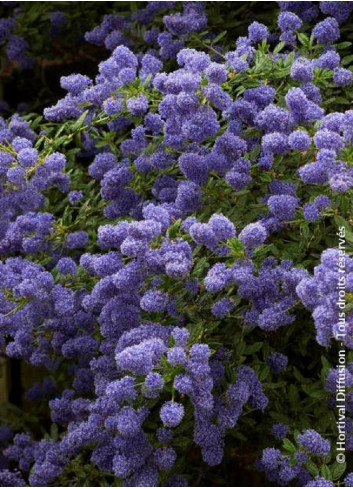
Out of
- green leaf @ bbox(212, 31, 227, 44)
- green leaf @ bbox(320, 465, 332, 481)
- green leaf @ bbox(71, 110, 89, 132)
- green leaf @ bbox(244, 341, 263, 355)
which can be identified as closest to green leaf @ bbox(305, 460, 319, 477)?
green leaf @ bbox(320, 465, 332, 481)

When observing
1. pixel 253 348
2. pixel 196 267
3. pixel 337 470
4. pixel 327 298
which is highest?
pixel 327 298

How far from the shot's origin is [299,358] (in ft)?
9.48

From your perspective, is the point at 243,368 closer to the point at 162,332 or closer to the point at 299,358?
the point at 162,332

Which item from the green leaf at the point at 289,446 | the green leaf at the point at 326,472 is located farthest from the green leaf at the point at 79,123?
the green leaf at the point at 326,472

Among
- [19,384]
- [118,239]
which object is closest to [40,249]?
[118,239]

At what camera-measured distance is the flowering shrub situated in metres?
2.26

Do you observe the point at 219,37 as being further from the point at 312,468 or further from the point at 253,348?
the point at 312,468

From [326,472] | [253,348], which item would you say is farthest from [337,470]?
[253,348]

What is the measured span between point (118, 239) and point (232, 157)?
0.42 m

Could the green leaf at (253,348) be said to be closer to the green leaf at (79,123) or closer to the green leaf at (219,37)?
the green leaf at (79,123)

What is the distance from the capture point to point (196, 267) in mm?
2393

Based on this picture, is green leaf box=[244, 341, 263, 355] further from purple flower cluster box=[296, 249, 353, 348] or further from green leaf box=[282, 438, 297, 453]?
purple flower cluster box=[296, 249, 353, 348]

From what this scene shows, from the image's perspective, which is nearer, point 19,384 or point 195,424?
point 195,424

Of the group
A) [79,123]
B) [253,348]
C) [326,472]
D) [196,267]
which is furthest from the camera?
[79,123]
